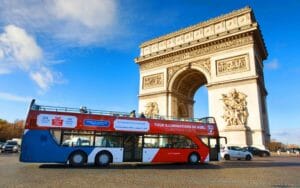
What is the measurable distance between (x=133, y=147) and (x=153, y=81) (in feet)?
67.1

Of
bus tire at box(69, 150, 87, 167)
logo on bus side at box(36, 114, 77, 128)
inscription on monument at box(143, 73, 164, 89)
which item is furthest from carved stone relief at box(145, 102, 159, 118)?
logo on bus side at box(36, 114, 77, 128)

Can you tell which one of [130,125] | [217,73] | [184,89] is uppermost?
[217,73]

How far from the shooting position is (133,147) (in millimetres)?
13039

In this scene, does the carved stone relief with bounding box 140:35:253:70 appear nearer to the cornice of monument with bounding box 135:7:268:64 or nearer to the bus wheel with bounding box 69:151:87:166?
the cornice of monument with bounding box 135:7:268:64

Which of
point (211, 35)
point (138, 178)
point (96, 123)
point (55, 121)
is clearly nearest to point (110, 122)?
point (96, 123)

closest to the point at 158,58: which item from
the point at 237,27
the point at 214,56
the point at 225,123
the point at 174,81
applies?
the point at 174,81

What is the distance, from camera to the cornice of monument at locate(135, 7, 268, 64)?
2631 centimetres

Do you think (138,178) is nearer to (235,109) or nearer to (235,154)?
(235,154)

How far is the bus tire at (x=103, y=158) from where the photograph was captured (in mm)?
12445

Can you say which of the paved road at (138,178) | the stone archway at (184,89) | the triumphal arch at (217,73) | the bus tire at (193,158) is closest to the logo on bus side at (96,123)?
the paved road at (138,178)

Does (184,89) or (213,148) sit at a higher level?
(184,89)

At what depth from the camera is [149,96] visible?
1276 inches

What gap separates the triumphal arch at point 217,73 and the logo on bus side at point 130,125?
552 inches

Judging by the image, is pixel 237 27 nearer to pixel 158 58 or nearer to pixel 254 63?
pixel 254 63
